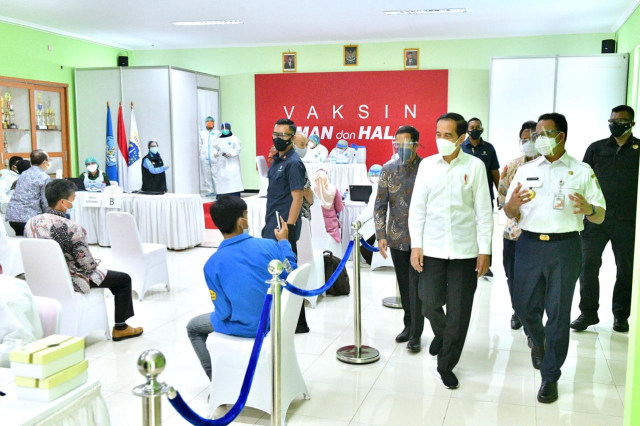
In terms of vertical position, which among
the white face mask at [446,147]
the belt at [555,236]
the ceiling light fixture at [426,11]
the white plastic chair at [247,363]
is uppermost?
the ceiling light fixture at [426,11]

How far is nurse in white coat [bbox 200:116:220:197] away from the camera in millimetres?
11469

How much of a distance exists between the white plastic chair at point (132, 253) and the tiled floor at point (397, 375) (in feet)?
0.93

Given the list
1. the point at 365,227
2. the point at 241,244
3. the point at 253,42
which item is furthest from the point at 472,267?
the point at 253,42

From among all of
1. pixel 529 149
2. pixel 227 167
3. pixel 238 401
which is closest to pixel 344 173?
pixel 227 167

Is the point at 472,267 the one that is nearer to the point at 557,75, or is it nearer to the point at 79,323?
the point at 79,323

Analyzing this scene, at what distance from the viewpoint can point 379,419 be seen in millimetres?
3059

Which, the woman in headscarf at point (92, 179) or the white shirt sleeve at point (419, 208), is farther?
the woman in headscarf at point (92, 179)

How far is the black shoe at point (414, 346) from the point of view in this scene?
4012mm

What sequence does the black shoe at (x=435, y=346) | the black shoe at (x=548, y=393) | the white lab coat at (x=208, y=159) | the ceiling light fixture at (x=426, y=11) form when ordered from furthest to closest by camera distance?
the white lab coat at (x=208, y=159), the ceiling light fixture at (x=426, y=11), the black shoe at (x=435, y=346), the black shoe at (x=548, y=393)

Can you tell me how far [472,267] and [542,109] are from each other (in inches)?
333

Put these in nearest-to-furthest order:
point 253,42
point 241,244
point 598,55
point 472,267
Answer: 1. point 241,244
2. point 472,267
3. point 598,55
4. point 253,42

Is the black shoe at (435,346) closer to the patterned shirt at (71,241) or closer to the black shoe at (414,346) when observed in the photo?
the black shoe at (414,346)

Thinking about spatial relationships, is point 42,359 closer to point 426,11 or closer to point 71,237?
point 71,237

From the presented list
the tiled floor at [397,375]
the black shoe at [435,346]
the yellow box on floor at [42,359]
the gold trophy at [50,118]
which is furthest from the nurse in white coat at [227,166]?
the yellow box on floor at [42,359]
